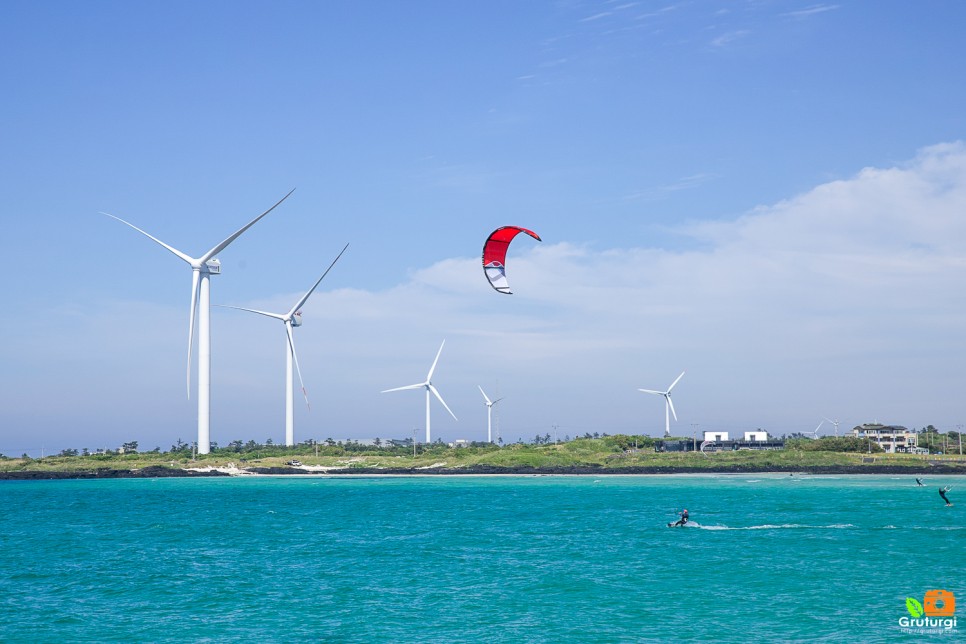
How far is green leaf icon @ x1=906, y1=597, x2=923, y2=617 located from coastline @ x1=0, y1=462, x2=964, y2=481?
348ft

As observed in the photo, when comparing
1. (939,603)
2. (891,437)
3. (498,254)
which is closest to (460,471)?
(891,437)

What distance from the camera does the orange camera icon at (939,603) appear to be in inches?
1040

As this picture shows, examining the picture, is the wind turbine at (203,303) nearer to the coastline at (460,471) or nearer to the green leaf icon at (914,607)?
the coastline at (460,471)

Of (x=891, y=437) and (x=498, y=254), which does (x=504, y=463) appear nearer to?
(x=891, y=437)

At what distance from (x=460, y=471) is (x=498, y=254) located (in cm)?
11396

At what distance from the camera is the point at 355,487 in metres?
110

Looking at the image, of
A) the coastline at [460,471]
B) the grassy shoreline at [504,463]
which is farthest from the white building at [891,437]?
the coastline at [460,471]

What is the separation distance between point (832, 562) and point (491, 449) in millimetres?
137874

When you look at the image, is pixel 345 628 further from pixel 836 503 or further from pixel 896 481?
pixel 896 481

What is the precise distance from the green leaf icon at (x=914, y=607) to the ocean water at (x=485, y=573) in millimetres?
578

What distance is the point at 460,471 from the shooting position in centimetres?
14900

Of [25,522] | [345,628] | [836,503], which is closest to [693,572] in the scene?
[345,628]

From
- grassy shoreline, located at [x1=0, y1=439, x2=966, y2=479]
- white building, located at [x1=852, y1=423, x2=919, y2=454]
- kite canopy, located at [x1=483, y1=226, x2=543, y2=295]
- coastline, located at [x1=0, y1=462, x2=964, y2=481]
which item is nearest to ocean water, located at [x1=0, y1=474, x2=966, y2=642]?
kite canopy, located at [x1=483, y1=226, x2=543, y2=295]

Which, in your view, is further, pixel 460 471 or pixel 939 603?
pixel 460 471
